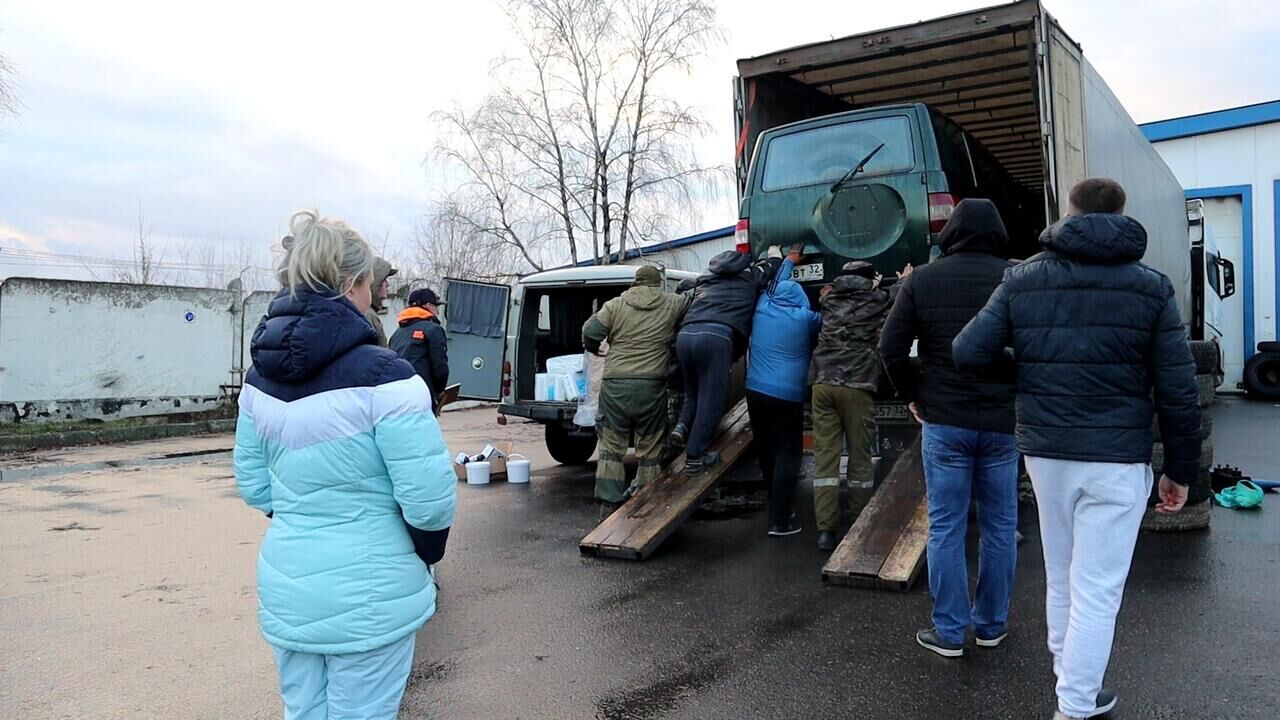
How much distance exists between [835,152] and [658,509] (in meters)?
3.15

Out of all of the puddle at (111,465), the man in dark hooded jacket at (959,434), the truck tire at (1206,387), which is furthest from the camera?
the puddle at (111,465)

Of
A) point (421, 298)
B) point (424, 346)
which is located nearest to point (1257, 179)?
point (421, 298)

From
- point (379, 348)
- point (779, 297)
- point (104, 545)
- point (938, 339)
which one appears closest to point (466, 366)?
point (104, 545)

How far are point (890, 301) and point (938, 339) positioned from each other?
6.46 ft

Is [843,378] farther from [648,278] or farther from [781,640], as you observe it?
[648,278]

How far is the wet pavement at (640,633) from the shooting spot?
336 centimetres

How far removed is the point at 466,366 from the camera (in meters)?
10.3

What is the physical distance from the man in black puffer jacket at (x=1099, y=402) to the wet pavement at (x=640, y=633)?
0.53 metres

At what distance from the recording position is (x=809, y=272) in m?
6.48

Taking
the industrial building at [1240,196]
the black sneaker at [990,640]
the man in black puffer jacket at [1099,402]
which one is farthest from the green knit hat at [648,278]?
the industrial building at [1240,196]

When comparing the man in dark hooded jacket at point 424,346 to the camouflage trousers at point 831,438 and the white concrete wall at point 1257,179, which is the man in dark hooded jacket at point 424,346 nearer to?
the camouflage trousers at point 831,438

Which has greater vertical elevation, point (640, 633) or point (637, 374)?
point (637, 374)

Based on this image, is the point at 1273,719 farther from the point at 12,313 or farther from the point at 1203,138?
the point at 1203,138

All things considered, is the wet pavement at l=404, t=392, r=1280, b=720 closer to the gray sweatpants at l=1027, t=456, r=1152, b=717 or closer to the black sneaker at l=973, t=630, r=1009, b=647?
the black sneaker at l=973, t=630, r=1009, b=647
